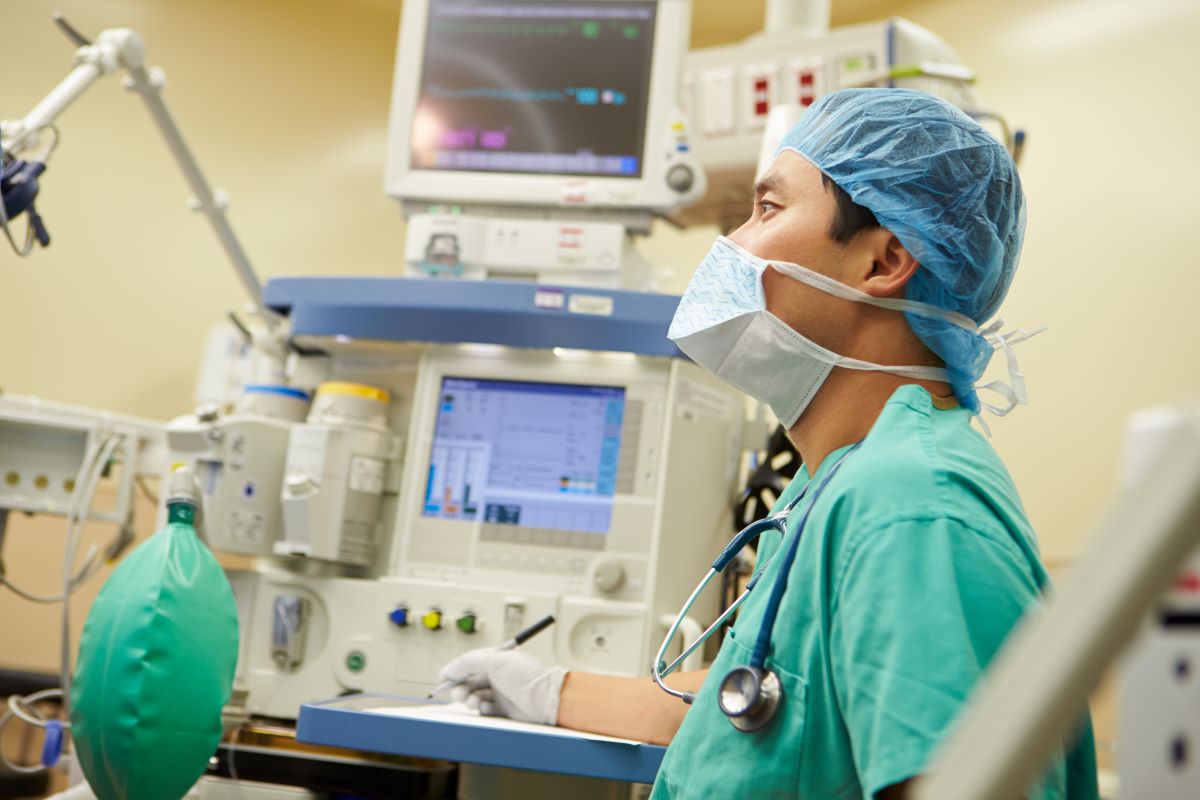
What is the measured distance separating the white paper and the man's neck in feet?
1.67

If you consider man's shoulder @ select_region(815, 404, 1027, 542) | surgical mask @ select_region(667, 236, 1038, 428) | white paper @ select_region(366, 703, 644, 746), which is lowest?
white paper @ select_region(366, 703, 644, 746)

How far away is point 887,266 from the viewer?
4.28ft

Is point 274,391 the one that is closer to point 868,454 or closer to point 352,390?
point 352,390

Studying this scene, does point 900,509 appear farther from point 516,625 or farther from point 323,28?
point 323,28

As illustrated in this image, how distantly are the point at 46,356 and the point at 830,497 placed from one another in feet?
12.8

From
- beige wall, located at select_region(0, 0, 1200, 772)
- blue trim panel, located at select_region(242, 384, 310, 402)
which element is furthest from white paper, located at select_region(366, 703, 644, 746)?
beige wall, located at select_region(0, 0, 1200, 772)

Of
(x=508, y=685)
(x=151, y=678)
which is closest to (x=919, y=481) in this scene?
(x=508, y=685)

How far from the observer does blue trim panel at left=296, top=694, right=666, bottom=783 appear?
1.58 m

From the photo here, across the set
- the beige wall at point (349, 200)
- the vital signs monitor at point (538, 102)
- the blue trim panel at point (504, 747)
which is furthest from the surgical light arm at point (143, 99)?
the beige wall at point (349, 200)

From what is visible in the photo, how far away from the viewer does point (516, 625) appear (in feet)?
7.11

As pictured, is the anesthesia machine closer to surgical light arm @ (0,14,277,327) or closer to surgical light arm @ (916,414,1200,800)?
surgical light arm @ (0,14,277,327)

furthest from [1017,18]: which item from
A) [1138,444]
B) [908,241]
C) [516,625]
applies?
[1138,444]

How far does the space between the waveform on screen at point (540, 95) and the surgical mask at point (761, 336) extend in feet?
3.73

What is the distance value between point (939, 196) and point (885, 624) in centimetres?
53
